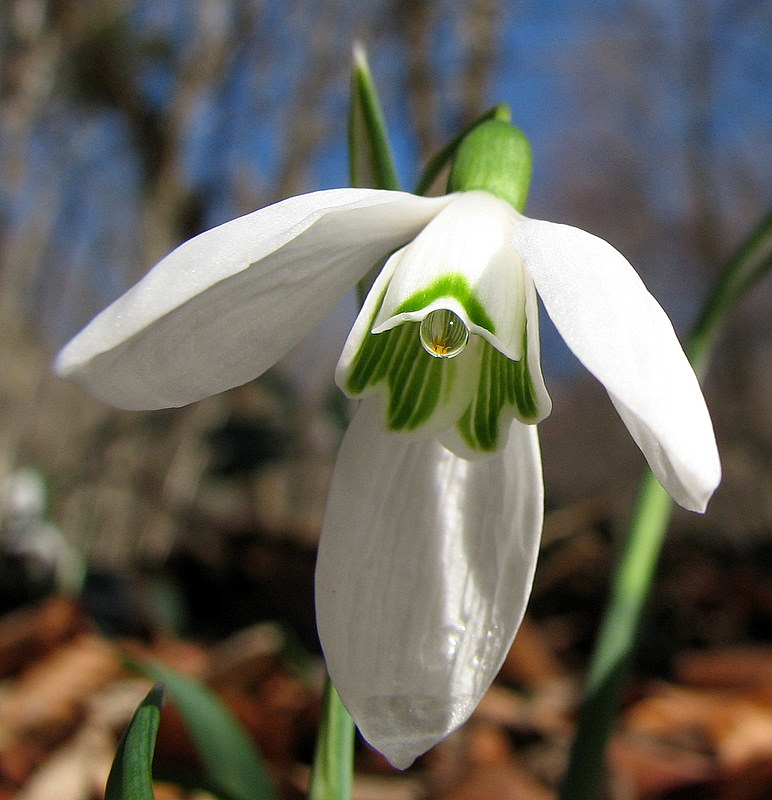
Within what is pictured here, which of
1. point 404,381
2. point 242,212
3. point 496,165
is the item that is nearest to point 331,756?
point 404,381

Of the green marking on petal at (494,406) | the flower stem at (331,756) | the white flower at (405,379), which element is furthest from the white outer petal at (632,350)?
the flower stem at (331,756)

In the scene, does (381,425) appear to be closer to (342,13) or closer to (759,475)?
(342,13)

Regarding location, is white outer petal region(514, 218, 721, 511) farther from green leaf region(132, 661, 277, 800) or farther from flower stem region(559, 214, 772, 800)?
green leaf region(132, 661, 277, 800)

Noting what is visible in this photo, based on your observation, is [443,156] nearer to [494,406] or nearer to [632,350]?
[494,406]

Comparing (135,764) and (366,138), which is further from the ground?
(366,138)

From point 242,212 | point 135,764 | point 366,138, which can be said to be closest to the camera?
point 135,764

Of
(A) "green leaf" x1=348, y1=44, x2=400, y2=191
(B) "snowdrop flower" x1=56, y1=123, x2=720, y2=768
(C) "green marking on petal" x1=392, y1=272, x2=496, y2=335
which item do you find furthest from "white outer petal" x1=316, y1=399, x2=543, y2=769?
(A) "green leaf" x1=348, y1=44, x2=400, y2=191
